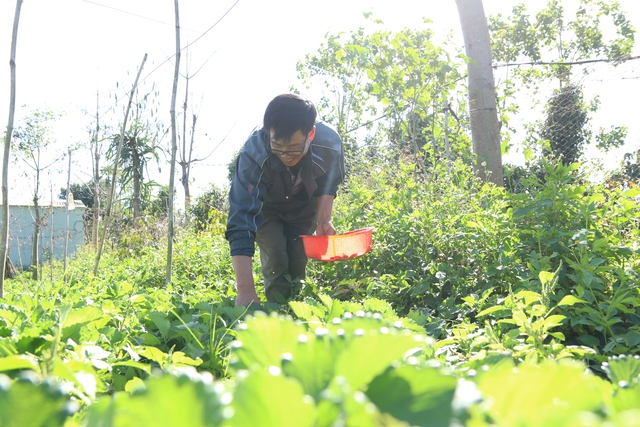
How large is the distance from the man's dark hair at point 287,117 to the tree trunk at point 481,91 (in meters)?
2.80

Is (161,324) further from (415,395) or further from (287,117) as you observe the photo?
(287,117)

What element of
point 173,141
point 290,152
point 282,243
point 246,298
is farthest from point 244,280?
point 173,141

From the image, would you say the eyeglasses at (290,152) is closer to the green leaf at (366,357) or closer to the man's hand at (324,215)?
the man's hand at (324,215)

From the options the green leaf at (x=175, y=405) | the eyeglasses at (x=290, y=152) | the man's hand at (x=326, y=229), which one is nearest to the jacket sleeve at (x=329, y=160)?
the man's hand at (x=326, y=229)

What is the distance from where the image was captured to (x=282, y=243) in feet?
12.3

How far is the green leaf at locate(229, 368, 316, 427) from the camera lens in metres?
0.30

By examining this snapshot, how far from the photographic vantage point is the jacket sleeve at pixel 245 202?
2.87 m

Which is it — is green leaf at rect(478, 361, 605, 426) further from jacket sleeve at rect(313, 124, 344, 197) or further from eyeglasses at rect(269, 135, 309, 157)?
jacket sleeve at rect(313, 124, 344, 197)

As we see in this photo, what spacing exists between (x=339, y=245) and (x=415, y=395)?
274cm

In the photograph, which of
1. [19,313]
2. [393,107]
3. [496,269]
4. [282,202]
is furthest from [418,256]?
[393,107]

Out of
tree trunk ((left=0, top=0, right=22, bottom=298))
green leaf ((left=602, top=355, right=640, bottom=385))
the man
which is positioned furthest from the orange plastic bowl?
green leaf ((left=602, top=355, right=640, bottom=385))

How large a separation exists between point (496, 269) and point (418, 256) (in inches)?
27.1

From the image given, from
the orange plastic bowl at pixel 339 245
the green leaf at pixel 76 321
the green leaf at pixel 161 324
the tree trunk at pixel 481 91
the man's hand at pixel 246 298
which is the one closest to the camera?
the green leaf at pixel 76 321

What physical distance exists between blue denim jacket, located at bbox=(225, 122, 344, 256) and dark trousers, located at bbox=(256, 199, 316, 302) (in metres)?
0.08
